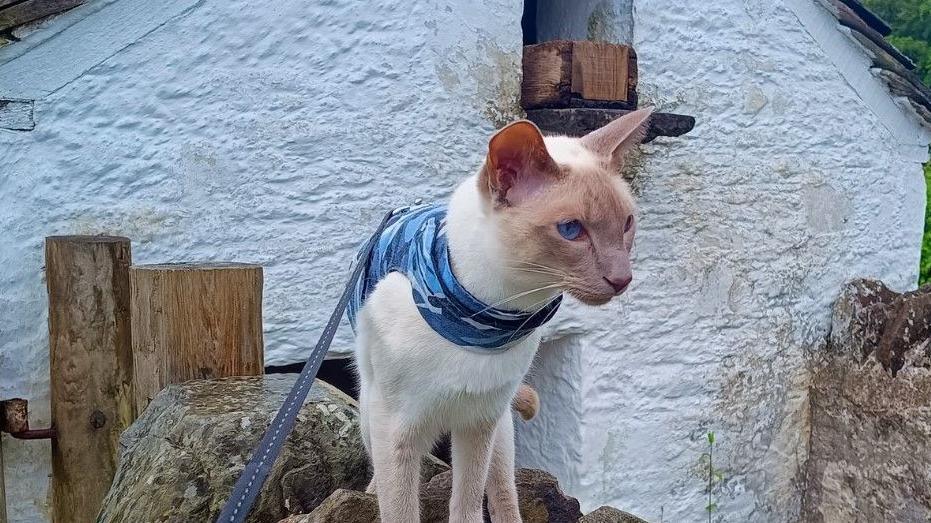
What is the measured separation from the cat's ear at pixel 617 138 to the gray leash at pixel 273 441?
54 cm

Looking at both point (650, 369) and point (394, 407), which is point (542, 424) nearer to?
point (650, 369)

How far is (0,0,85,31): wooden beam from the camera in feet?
9.49

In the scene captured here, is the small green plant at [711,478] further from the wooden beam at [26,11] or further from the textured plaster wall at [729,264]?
the wooden beam at [26,11]

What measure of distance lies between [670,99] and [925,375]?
7.02ft

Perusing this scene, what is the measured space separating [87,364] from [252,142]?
1.19 metres

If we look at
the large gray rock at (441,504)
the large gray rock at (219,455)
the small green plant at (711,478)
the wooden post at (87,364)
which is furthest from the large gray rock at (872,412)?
the wooden post at (87,364)

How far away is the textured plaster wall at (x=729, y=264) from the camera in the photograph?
4.38 meters

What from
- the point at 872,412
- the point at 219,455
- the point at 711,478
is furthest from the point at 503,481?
the point at 872,412

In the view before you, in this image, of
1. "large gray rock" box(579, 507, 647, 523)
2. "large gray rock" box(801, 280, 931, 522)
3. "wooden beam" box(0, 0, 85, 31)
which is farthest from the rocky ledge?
"large gray rock" box(801, 280, 931, 522)

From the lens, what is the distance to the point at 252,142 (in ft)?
11.4

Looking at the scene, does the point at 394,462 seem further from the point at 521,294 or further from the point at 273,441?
the point at 521,294

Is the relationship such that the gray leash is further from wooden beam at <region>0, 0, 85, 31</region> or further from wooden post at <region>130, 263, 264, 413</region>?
wooden beam at <region>0, 0, 85, 31</region>

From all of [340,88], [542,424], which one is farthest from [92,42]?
[542,424]

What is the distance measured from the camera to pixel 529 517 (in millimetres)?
2121
